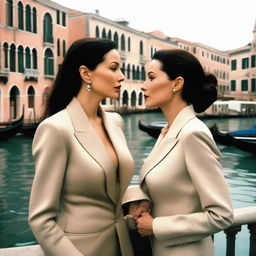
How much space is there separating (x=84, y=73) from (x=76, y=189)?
33 cm

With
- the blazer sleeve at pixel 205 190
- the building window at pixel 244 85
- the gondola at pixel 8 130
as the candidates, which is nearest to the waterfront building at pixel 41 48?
the gondola at pixel 8 130

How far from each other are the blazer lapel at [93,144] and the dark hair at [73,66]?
2.5 inches

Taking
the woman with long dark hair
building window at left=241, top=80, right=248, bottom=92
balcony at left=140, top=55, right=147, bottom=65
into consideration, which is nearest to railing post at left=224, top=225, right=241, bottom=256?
the woman with long dark hair

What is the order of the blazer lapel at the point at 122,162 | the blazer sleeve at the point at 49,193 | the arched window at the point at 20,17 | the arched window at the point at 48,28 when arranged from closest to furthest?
the blazer sleeve at the point at 49,193, the blazer lapel at the point at 122,162, the arched window at the point at 20,17, the arched window at the point at 48,28

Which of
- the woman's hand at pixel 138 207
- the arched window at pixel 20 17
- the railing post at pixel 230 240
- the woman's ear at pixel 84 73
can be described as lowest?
the railing post at pixel 230 240

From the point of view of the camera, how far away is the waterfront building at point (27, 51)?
15.5m

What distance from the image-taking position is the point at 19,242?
4258mm

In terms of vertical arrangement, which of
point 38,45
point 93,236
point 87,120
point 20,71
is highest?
point 38,45

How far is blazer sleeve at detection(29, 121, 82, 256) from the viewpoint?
3.24 feet

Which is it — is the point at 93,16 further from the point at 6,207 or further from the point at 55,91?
the point at 55,91

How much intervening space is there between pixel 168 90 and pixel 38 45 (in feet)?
56.5

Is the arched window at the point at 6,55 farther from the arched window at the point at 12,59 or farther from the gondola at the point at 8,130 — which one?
the gondola at the point at 8,130

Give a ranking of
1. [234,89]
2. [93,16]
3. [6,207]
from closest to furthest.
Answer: [6,207] → [93,16] → [234,89]

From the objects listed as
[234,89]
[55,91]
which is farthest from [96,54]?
[234,89]
